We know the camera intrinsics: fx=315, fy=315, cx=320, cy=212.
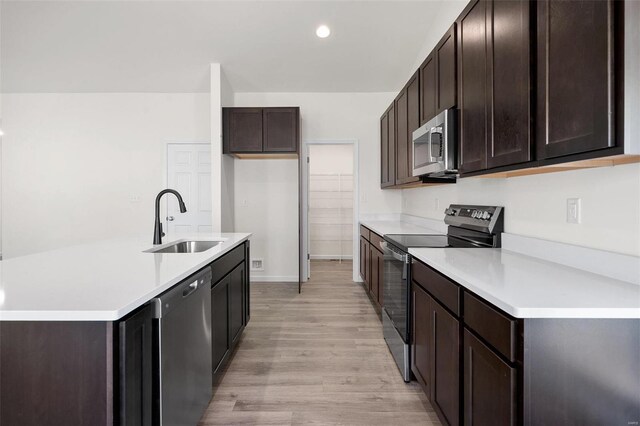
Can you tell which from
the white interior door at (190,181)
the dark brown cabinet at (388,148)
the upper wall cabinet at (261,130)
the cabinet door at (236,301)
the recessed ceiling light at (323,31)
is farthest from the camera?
the white interior door at (190,181)

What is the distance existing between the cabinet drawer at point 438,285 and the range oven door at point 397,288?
140 mm

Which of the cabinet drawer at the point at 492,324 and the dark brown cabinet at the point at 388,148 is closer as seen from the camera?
the cabinet drawer at the point at 492,324

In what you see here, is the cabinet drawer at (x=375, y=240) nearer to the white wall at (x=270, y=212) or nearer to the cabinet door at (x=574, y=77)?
the white wall at (x=270, y=212)

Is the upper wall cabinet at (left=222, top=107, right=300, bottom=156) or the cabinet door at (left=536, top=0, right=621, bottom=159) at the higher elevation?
the upper wall cabinet at (left=222, top=107, right=300, bottom=156)

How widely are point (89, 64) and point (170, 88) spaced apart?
96 centimetres

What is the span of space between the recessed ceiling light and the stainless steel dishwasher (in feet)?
10.0

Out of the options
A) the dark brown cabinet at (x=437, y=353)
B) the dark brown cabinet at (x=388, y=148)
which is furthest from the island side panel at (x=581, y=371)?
the dark brown cabinet at (x=388, y=148)

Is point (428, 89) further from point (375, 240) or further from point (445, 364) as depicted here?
point (445, 364)

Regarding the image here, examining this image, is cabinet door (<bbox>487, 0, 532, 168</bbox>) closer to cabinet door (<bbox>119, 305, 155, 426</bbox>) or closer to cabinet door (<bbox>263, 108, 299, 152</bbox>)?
cabinet door (<bbox>119, 305, 155, 426</bbox>)

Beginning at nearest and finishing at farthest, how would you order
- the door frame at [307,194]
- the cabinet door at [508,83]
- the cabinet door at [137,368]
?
the cabinet door at [137,368]
the cabinet door at [508,83]
the door frame at [307,194]

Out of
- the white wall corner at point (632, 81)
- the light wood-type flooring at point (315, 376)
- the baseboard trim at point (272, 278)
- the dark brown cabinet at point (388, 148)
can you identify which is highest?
the dark brown cabinet at point (388, 148)

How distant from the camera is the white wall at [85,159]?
15.3 feet

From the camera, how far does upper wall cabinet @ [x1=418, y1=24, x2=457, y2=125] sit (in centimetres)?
202

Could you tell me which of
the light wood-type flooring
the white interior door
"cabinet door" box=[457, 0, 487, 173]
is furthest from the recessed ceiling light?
the light wood-type flooring
